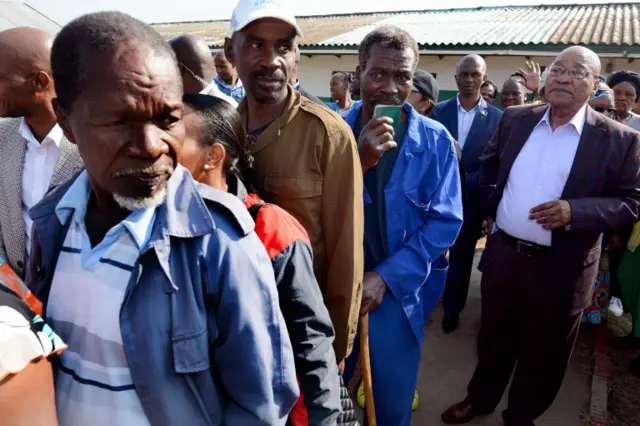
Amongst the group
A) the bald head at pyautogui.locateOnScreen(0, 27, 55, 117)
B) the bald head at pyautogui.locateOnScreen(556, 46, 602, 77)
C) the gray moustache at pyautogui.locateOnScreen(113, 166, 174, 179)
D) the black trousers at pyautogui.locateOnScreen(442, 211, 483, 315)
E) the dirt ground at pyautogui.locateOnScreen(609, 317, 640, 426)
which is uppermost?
the bald head at pyautogui.locateOnScreen(556, 46, 602, 77)

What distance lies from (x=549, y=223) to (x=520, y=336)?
0.87 metres

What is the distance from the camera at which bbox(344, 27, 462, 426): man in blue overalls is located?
2.12m

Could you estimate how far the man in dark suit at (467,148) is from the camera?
160 inches

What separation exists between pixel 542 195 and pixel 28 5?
229 inches

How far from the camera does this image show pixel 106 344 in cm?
105

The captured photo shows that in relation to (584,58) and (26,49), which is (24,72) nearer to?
(26,49)

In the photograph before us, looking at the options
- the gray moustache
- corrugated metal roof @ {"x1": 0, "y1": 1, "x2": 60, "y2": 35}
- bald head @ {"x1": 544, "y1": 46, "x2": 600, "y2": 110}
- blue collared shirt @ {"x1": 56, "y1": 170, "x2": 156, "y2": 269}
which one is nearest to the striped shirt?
blue collared shirt @ {"x1": 56, "y1": 170, "x2": 156, "y2": 269}

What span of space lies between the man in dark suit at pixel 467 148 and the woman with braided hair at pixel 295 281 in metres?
2.75

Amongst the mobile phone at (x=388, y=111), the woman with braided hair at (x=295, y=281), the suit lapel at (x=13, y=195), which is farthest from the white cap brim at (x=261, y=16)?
the suit lapel at (x=13, y=195)

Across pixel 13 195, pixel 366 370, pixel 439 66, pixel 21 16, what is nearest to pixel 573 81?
pixel 366 370

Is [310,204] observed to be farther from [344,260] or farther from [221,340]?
[221,340]

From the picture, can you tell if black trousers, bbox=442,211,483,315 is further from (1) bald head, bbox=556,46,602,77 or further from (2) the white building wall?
(2) the white building wall

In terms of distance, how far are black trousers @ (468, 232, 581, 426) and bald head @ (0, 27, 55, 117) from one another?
2.62m

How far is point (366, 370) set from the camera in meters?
2.07
